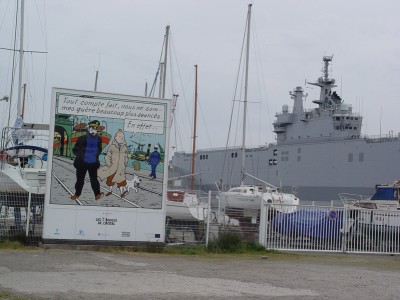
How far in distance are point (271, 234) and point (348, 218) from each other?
2.79 m

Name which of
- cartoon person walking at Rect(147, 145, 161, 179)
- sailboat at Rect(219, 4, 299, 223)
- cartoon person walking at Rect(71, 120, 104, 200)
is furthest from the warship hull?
cartoon person walking at Rect(71, 120, 104, 200)

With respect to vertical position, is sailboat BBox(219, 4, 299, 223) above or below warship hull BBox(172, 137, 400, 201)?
below

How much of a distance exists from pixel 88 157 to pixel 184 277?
5.89 metres

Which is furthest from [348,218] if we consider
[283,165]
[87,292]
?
[283,165]

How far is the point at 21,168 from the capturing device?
18578mm

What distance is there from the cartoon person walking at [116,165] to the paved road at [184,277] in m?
2.06

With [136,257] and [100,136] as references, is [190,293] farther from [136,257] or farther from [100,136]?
[100,136]

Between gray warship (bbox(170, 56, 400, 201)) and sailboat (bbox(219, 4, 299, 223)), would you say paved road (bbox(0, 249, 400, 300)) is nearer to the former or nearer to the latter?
sailboat (bbox(219, 4, 299, 223))

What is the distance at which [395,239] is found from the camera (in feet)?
65.0

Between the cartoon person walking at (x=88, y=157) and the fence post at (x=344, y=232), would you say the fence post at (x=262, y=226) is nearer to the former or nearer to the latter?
the fence post at (x=344, y=232)

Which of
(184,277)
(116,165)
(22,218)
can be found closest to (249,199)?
(116,165)

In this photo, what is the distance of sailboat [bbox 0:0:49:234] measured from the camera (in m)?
17.0

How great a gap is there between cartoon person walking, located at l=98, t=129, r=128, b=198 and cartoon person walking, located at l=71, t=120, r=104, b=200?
0.76 feet

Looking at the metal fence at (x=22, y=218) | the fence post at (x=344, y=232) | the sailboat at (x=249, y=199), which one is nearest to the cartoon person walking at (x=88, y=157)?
the metal fence at (x=22, y=218)
